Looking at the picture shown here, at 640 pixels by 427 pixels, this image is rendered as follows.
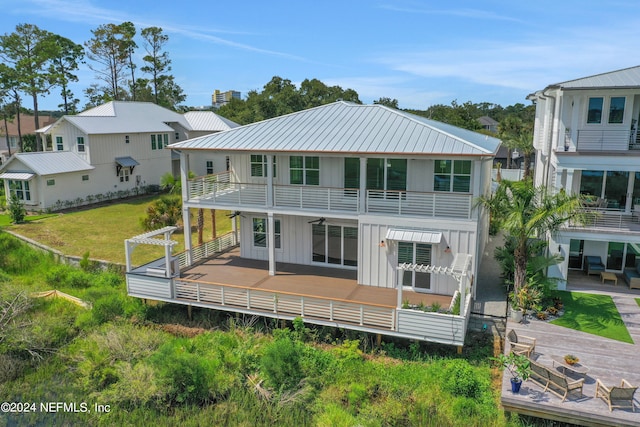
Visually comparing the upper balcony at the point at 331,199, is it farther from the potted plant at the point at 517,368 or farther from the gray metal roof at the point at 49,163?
the gray metal roof at the point at 49,163

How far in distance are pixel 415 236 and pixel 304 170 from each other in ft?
18.1

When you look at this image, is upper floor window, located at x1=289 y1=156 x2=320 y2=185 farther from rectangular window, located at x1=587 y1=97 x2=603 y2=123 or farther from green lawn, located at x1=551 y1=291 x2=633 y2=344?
rectangular window, located at x1=587 y1=97 x2=603 y2=123

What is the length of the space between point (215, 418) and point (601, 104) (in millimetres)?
17269

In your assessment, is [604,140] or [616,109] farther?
[616,109]

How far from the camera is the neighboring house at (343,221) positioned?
1611 cm

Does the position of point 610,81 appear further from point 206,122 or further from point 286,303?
point 206,122

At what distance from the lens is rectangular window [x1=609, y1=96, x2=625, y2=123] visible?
18250 millimetres

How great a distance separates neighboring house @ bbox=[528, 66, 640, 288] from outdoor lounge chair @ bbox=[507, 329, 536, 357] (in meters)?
4.76

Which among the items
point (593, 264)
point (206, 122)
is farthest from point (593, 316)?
point (206, 122)

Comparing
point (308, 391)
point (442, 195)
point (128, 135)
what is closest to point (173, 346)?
point (308, 391)

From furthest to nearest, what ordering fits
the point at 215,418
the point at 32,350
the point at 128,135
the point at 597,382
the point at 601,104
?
1. the point at 128,135
2. the point at 601,104
3. the point at 32,350
4. the point at 215,418
5. the point at 597,382

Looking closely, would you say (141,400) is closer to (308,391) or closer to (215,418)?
(215,418)

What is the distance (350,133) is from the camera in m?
18.8

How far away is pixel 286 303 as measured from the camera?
53.9ft
